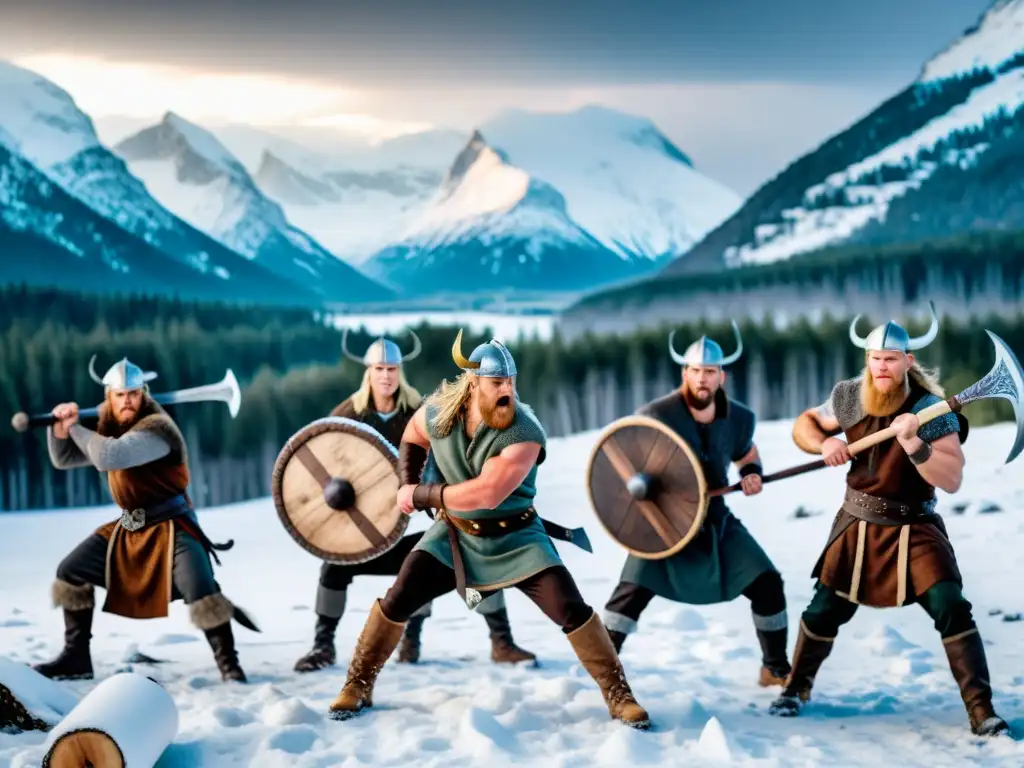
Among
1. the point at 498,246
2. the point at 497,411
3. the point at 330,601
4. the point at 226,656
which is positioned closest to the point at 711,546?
the point at 497,411

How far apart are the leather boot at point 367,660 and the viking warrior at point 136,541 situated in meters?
0.76

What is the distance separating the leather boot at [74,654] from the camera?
15.6ft

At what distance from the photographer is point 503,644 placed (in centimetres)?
503

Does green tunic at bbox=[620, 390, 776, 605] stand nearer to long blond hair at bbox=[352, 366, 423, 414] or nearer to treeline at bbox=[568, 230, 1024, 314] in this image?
long blond hair at bbox=[352, 366, 423, 414]

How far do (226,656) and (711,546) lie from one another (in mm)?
1852

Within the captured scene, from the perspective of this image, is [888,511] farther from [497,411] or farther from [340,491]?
[340,491]

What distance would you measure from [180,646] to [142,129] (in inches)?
731

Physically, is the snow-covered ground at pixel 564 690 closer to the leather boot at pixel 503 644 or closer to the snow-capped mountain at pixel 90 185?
the leather boot at pixel 503 644

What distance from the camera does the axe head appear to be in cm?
384

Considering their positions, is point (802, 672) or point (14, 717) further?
point (802, 672)

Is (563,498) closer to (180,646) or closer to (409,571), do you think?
(180,646)

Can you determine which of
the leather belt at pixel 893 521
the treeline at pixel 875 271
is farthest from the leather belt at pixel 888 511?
the treeline at pixel 875 271

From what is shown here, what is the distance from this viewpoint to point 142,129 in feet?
73.6

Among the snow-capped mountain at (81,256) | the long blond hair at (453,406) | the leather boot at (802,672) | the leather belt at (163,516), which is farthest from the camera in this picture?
the snow-capped mountain at (81,256)
